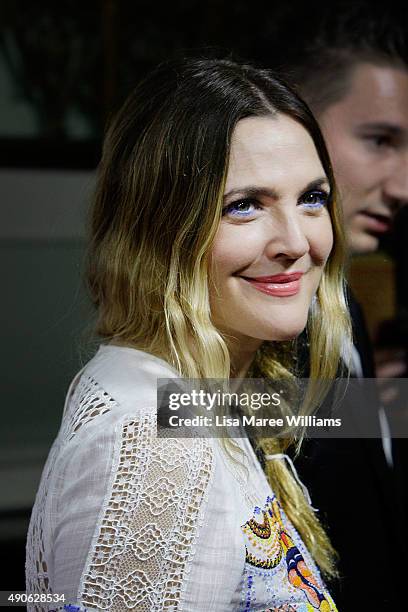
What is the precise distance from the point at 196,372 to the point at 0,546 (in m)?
1.90

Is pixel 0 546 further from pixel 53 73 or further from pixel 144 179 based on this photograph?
pixel 144 179

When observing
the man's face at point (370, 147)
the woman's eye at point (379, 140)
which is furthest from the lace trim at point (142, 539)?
the woman's eye at point (379, 140)

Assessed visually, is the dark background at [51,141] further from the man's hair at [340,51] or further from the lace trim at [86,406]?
the lace trim at [86,406]

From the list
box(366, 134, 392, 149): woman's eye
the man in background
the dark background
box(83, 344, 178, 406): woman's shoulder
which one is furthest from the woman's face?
the dark background

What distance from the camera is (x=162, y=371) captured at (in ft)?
3.69

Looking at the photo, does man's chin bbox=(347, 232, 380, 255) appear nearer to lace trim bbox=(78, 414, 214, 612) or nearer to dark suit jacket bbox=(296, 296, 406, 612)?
dark suit jacket bbox=(296, 296, 406, 612)

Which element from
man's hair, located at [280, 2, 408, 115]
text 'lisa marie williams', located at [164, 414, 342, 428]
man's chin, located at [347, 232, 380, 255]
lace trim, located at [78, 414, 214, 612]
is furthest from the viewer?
man's hair, located at [280, 2, 408, 115]

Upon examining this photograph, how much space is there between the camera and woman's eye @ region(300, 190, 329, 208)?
3.88ft

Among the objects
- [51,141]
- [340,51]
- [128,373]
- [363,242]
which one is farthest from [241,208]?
[51,141]

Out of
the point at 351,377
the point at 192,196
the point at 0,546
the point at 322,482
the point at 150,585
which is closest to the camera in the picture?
the point at 150,585

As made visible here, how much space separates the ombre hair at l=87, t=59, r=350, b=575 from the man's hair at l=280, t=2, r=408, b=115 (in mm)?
801

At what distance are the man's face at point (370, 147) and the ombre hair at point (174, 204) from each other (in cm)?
60

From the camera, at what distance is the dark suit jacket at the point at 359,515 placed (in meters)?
1.38

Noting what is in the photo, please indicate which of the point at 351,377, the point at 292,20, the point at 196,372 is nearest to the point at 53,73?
the point at 292,20
